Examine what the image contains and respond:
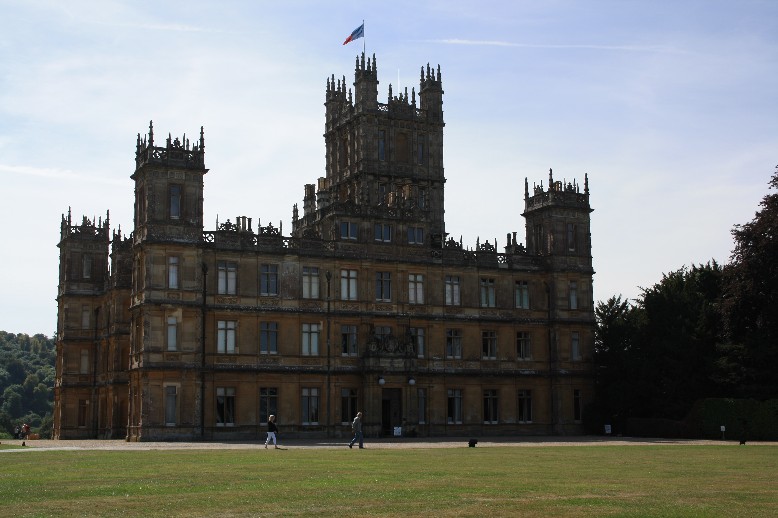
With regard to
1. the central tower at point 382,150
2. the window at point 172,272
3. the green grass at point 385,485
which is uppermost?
the central tower at point 382,150

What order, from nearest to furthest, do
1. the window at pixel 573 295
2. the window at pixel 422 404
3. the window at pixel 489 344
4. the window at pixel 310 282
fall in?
the window at pixel 310 282 < the window at pixel 422 404 < the window at pixel 489 344 < the window at pixel 573 295

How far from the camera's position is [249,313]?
60219mm

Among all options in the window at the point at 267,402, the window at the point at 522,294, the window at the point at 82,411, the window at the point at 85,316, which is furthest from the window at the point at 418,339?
the window at the point at 82,411

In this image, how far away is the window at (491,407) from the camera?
2645 inches

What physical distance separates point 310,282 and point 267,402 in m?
7.36

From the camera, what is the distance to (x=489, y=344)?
6788cm

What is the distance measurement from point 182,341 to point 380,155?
21.8 metres

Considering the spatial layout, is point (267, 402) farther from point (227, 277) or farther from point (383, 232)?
point (383, 232)

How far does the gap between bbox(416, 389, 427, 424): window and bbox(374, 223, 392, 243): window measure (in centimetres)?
934

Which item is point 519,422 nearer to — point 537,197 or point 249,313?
point 537,197

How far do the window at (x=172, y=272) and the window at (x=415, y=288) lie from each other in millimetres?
14770

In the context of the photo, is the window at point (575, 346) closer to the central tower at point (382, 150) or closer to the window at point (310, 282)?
the central tower at point (382, 150)

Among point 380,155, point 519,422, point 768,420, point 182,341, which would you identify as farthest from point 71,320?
point 768,420

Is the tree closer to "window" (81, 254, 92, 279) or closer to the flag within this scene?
the flag
